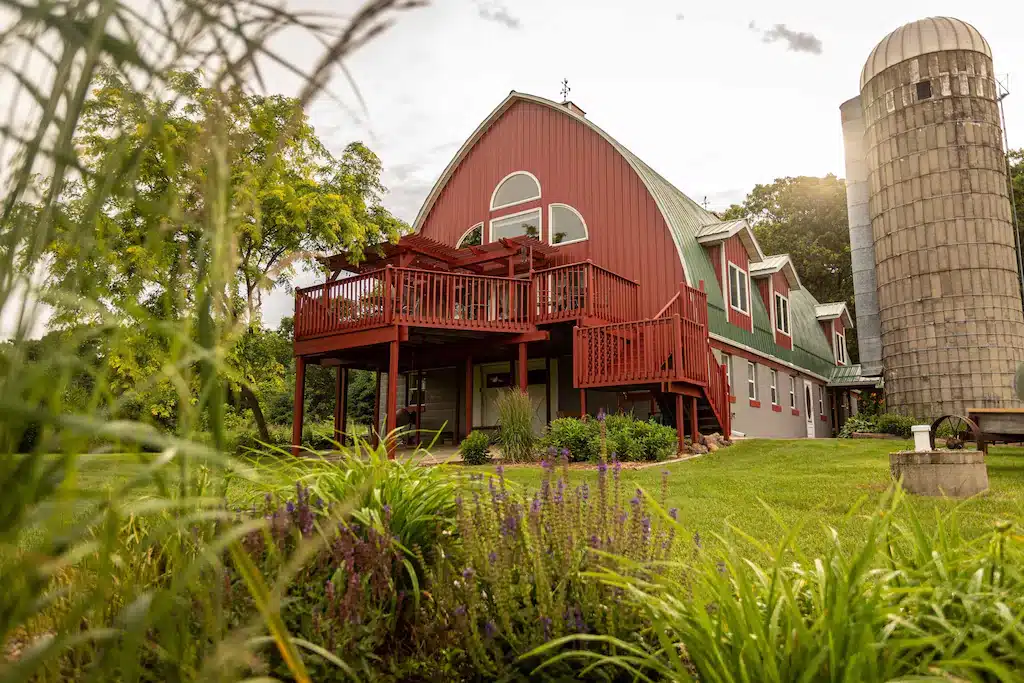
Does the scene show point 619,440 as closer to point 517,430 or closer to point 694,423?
point 517,430

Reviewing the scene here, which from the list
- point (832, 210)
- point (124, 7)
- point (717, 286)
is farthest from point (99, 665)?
point (832, 210)

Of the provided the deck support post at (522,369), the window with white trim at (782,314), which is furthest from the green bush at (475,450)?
the window with white trim at (782,314)

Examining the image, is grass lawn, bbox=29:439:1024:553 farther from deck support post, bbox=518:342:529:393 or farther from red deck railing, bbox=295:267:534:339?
red deck railing, bbox=295:267:534:339

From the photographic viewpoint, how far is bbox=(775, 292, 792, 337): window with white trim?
20891 mm

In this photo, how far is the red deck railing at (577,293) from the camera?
43.5ft

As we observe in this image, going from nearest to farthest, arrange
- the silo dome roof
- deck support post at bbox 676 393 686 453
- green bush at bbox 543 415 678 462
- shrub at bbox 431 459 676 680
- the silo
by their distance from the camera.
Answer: shrub at bbox 431 459 676 680 < green bush at bbox 543 415 678 462 < deck support post at bbox 676 393 686 453 < the silo < the silo dome roof

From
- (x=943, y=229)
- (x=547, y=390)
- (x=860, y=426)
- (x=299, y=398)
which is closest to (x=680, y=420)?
(x=547, y=390)

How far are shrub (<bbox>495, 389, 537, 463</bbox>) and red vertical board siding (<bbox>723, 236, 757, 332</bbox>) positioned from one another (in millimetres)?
7822

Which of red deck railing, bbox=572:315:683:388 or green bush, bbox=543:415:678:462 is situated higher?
red deck railing, bbox=572:315:683:388

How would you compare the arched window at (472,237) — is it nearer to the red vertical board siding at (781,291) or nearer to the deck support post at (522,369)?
the deck support post at (522,369)

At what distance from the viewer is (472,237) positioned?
59.9ft

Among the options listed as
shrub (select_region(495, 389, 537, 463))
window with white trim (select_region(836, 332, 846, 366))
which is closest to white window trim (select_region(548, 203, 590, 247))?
shrub (select_region(495, 389, 537, 463))

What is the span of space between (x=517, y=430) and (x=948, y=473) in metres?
6.17

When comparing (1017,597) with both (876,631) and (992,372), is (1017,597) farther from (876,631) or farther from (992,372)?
(992,372)
